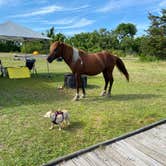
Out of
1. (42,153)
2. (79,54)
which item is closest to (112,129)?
(42,153)

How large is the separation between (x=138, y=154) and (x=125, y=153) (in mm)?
155

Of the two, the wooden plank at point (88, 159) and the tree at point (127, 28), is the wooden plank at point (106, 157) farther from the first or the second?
the tree at point (127, 28)

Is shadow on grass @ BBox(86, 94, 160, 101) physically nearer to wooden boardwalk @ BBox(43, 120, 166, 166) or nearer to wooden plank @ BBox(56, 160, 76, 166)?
wooden boardwalk @ BBox(43, 120, 166, 166)

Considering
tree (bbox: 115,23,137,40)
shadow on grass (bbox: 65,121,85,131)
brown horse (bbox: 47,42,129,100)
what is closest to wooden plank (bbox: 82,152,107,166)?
shadow on grass (bbox: 65,121,85,131)

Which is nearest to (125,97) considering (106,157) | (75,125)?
(75,125)

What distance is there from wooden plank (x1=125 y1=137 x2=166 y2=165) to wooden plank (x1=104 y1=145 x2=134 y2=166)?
293 millimetres

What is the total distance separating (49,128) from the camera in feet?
11.1

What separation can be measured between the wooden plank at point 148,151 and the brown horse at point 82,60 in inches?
107

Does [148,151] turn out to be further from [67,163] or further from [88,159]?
[67,163]

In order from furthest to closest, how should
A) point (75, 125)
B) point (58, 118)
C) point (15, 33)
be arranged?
point (15, 33) → point (75, 125) → point (58, 118)

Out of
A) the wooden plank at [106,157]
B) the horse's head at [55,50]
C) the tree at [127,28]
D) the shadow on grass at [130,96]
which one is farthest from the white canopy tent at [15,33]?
the tree at [127,28]

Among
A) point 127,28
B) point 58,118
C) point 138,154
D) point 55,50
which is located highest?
point 127,28

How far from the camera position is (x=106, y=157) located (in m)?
2.42

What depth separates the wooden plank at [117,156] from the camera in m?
2.32
